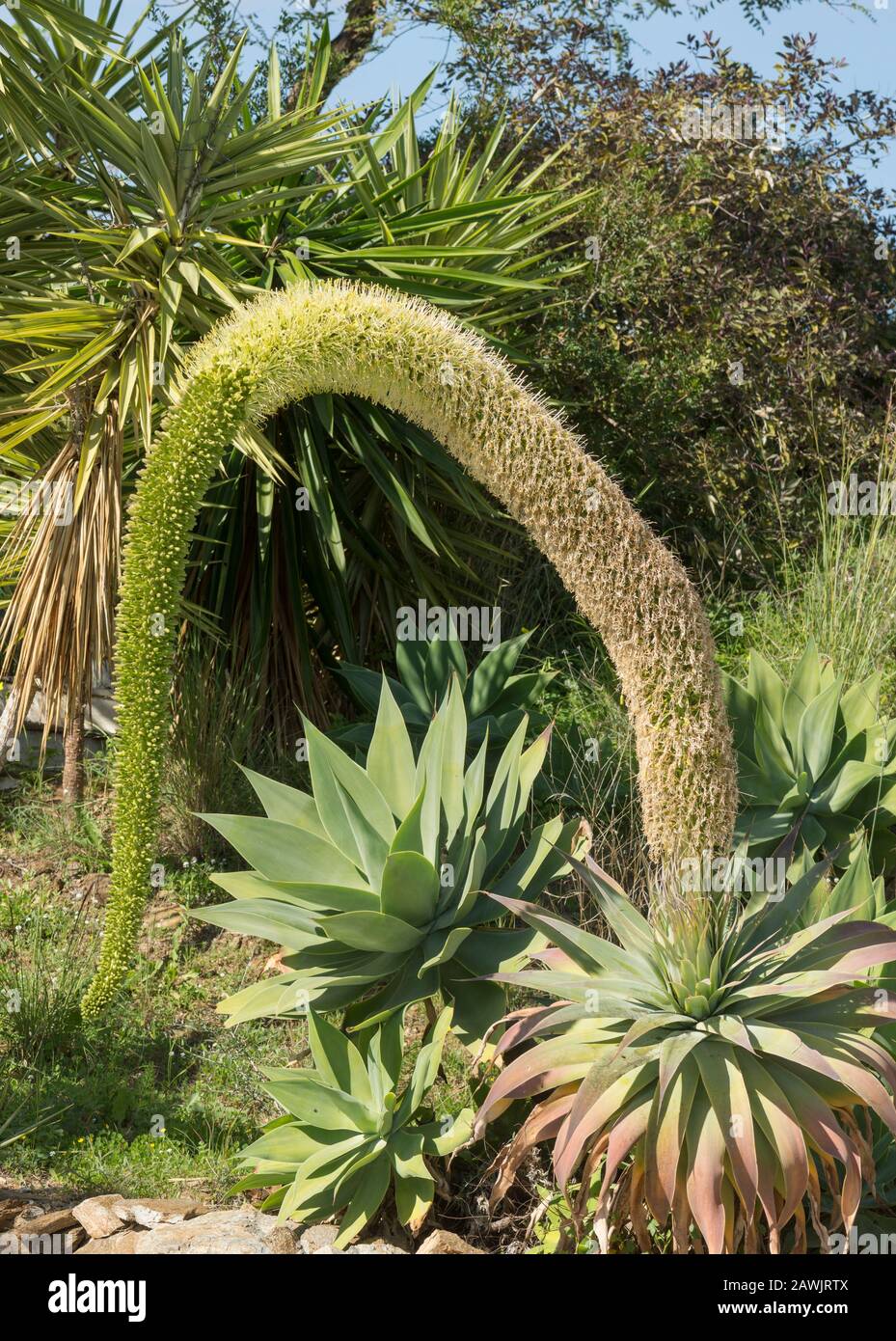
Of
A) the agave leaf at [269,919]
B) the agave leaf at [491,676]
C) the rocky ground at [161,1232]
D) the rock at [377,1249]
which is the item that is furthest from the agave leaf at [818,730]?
the rock at [377,1249]

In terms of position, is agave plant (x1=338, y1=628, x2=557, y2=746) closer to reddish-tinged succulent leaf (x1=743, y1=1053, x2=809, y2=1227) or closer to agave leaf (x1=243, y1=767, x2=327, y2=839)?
agave leaf (x1=243, y1=767, x2=327, y2=839)

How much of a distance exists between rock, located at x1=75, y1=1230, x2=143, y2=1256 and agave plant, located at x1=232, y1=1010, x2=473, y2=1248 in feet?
0.99

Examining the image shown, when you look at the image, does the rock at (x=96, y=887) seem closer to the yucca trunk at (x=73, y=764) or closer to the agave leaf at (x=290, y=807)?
the yucca trunk at (x=73, y=764)

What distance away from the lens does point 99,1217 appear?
3432mm

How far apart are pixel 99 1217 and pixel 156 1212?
0.52 feet

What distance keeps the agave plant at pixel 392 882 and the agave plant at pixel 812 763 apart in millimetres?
1008

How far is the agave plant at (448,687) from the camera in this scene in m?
Result: 4.93

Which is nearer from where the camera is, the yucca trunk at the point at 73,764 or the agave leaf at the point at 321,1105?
the agave leaf at the point at 321,1105

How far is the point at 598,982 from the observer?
10.2 feet

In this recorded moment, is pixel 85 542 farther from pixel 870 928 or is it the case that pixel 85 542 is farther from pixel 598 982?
pixel 870 928

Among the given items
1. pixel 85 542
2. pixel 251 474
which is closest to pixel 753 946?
pixel 85 542

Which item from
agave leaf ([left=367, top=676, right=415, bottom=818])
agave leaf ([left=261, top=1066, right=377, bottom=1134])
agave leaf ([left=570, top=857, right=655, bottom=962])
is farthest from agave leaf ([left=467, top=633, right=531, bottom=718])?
agave leaf ([left=261, top=1066, right=377, bottom=1134])

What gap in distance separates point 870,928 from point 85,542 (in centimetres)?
337

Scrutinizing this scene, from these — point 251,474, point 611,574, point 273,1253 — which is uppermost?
point 251,474
